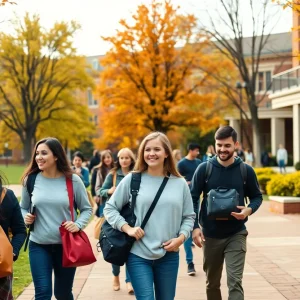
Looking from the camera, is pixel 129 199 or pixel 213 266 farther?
pixel 213 266

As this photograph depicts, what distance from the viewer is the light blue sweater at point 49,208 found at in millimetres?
5629

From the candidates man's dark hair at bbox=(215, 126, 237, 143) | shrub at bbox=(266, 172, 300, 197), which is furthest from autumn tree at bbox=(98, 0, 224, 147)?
man's dark hair at bbox=(215, 126, 237, 143)

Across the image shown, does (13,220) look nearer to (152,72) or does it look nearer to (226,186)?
(226,186)

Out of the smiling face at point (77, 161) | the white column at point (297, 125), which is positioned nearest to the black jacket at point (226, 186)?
the smiling face at point (77, 161)

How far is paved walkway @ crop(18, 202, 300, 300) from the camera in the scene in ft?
25.7

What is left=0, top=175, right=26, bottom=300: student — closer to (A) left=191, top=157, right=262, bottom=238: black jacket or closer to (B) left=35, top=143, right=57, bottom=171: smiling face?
(B) left=35, top=143, right=57, bottom=171: smiling face

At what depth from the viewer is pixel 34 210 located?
5.66m

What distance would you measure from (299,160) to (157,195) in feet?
105

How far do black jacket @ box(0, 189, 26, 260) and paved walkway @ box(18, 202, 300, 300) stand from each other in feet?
9.69

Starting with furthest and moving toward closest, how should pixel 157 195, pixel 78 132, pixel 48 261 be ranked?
1. pixel 78 132
2. pixel 48 261
3. pixel 157 195

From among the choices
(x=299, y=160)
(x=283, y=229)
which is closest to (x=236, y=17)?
(x=299, y=160)

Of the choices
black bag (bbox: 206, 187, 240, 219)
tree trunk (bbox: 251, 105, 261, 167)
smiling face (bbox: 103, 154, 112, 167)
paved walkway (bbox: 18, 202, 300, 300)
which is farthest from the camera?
tree trunk (bbox: 251, 105, 261, 167)

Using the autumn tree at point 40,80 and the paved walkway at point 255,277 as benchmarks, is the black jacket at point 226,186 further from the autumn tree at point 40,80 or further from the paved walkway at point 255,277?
the autumn tree at point 40,80

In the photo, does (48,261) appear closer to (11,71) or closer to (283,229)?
(283,229)
